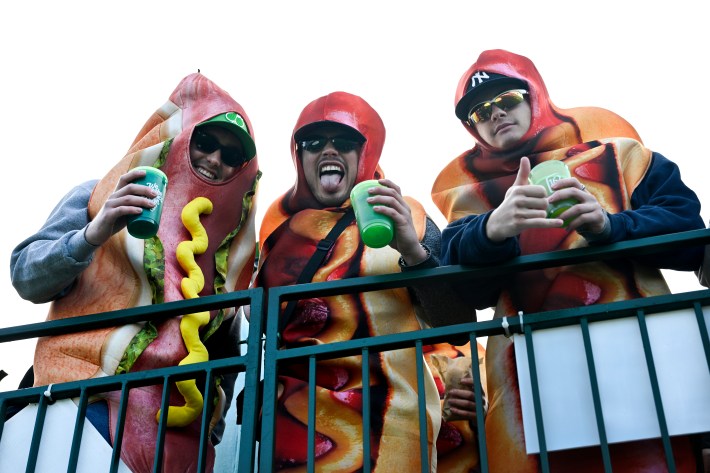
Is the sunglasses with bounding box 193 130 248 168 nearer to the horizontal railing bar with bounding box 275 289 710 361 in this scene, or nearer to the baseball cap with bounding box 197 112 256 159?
the baseball cap with bounding box 197 112 256 159

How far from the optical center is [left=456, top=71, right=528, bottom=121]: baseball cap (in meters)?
4.03

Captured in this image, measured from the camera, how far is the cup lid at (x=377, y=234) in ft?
9.45

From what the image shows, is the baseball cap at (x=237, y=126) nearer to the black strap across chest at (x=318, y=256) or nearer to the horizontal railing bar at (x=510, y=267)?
the black strap across chest at (x=318, y=256)

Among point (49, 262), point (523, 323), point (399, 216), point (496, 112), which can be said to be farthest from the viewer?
point (496, 112)

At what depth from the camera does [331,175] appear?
13.2ft

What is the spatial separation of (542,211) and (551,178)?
12 centimetres

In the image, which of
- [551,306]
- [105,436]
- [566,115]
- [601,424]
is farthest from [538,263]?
[105,436]

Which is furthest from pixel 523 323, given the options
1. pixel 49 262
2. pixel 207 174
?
pixel 207 174

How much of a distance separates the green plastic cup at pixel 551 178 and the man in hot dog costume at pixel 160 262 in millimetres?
1256

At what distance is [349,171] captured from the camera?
4.07 metres

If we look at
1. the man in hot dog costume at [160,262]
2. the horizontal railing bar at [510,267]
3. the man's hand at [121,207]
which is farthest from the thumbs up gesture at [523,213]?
the man's hand at [121,207]

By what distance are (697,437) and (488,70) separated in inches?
78.7

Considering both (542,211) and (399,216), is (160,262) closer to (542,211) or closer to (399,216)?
(399,216)

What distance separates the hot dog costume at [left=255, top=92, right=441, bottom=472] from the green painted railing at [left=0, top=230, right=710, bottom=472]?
0.26 meters
